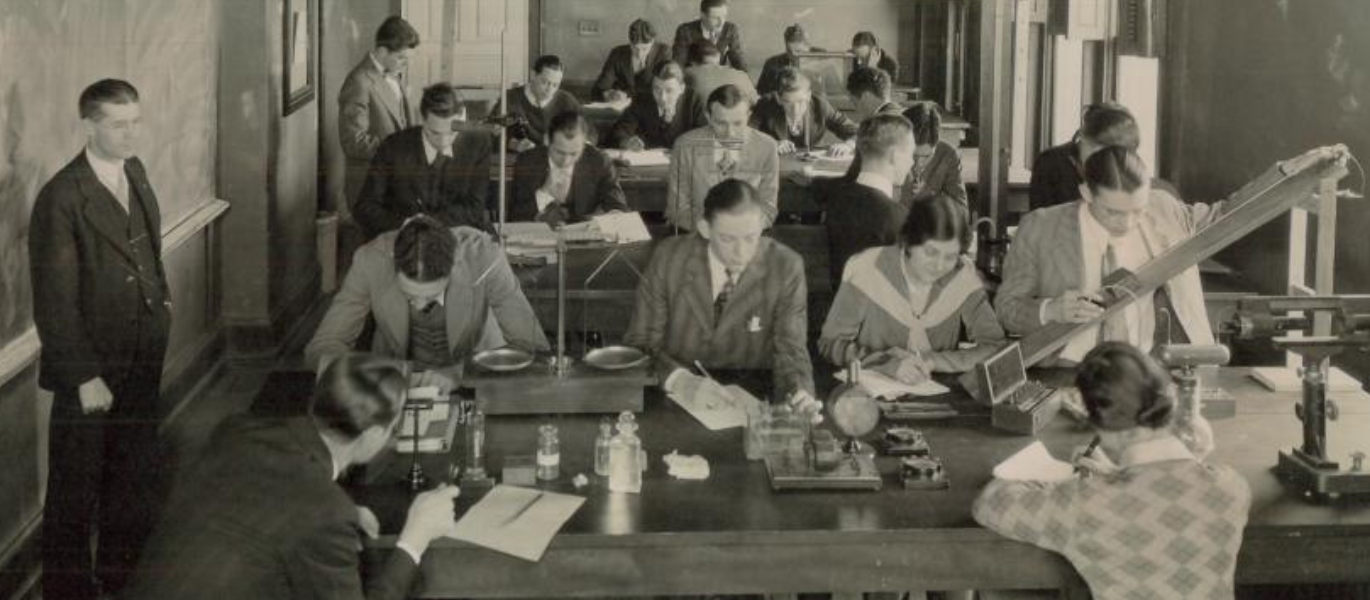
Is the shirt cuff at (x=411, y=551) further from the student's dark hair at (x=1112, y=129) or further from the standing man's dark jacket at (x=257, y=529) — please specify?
the student's dark hair at (x=1112, y=129)

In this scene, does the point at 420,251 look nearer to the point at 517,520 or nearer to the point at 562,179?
the point at 517,520

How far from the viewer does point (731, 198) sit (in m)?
5.05

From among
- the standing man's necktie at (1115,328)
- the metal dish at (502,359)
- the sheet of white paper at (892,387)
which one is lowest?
the sheet of white paper at (892,387)

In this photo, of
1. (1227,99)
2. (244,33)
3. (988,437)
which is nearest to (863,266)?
(988,437)

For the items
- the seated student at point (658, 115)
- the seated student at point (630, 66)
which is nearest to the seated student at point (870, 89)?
the seated student at point (658, 115)

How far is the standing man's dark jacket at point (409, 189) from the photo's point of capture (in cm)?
723

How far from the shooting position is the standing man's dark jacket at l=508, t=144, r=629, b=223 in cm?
734

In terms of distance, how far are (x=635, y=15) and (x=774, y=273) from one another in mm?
8902

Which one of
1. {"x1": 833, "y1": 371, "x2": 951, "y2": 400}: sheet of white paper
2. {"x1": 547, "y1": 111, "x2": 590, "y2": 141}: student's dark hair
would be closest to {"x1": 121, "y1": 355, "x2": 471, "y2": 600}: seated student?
{"x1": 833, "y1": 371, "x2": 951, "y2": 400}: sheet of white paper

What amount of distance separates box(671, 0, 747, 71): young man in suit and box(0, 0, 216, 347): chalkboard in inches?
208

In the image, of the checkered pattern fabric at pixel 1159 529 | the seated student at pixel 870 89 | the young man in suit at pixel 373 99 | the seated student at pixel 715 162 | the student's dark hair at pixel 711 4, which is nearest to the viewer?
the checkered pattern fabric at pixel 1159 529

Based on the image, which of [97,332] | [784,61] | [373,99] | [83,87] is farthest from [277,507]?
[784,61]

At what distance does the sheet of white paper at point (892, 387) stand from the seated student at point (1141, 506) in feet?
3.73

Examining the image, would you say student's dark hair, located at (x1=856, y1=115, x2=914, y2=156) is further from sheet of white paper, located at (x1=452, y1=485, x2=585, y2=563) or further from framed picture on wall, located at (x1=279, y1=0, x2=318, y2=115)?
framed picture on wall, located at (x1=279, y1=0, x2=318, y2=115)
